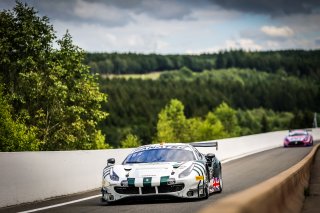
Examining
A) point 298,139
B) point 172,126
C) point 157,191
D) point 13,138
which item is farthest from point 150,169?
point 172,126

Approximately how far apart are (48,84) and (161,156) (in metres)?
29.7

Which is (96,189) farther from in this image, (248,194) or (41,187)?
(248,194)

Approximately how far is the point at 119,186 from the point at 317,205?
3550 mm

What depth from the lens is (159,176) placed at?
11.4 metres

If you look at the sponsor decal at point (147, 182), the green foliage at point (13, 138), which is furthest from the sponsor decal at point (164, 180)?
the green foliage at point (13, 138)

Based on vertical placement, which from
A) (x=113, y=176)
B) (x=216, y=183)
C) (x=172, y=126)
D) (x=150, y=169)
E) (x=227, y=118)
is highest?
(x=227, y=118)

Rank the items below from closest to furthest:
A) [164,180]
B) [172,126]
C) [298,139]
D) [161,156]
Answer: [164,180]
[161,156]
[298,139]
[172,126]

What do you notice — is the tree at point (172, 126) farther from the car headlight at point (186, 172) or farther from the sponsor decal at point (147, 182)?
the sponsor decal at point (147, 182)

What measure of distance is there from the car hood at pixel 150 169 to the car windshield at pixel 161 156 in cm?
35

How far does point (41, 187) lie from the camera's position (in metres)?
14.0

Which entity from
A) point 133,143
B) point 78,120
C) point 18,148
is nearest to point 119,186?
point 18,148

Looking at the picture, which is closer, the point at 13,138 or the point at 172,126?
the point at 13,138

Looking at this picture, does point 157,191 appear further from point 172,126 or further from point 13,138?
point 172,126

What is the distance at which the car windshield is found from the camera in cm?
1234
